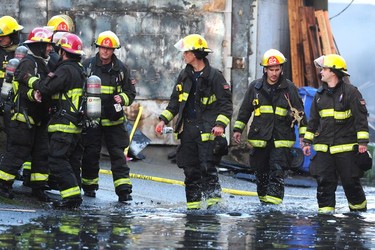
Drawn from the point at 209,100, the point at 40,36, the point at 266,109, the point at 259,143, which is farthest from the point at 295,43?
the point at 40,36

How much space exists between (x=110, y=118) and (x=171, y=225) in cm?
236

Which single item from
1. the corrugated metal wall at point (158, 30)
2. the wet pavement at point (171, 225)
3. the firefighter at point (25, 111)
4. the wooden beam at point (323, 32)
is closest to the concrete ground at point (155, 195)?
the wet pavement at point (171, 225)

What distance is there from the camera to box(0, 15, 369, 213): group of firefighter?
1147 centimetres

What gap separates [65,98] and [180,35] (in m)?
6.40

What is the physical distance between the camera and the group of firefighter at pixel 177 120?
1147 centimetres

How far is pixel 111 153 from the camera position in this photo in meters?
12.8

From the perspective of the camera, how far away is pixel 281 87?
1273cm

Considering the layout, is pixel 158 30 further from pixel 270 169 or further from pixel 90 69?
pixel 270 169

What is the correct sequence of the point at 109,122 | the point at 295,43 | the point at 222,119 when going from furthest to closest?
the point at 295,43 < the point at 109,122 < the point at 222,119

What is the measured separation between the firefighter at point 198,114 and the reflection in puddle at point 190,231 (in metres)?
0.57

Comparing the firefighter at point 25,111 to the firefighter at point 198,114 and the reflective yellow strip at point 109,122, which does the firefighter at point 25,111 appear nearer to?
the reflective yellow strip at point 109,122

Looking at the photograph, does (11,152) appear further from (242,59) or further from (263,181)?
(242,59)

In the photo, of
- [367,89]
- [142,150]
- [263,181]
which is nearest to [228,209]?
[263,181]

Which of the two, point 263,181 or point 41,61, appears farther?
point 263,181
